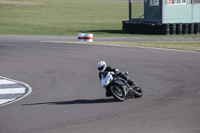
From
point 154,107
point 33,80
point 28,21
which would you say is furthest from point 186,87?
point 28,21

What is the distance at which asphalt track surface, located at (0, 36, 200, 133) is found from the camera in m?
8.22

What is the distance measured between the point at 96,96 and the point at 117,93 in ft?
2.93

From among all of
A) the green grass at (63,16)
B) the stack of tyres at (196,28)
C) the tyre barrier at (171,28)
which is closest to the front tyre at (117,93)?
the tyre barrier at (171,28)

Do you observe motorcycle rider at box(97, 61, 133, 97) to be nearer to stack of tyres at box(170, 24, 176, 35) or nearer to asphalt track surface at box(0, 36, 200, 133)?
asphalt track surface at box(0, 36, 200, 133)

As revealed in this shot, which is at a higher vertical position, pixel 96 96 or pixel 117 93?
pixel 117 93

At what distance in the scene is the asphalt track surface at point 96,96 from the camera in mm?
8219

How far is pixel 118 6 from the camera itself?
71.2 metres

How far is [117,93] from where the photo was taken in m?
10.8

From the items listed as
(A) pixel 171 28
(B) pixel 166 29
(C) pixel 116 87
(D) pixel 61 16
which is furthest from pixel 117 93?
(D) pixel 61 16

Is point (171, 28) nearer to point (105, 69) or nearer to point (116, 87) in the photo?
point (105, 69)

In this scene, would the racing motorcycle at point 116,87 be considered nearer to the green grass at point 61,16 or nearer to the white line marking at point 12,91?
the white line marking at point 12,91

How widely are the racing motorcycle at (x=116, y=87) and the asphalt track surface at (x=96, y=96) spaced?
0.69 feet

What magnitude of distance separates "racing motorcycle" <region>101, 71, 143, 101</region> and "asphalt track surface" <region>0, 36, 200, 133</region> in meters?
0.21

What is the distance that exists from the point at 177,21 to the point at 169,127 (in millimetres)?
31960
